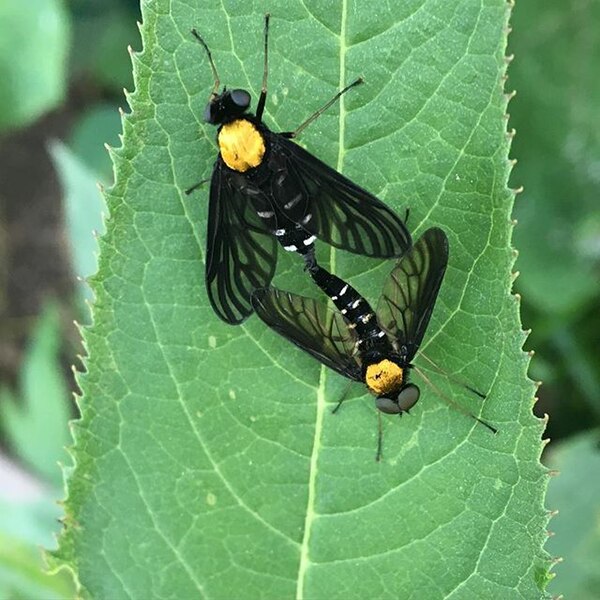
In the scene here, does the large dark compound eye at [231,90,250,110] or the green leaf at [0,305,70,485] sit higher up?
the large dark compound eye at [231,90,250,110]

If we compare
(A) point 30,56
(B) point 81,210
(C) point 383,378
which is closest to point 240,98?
(C) point 383,378

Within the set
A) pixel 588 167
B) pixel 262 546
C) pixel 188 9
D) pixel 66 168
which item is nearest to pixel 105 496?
pixel 262 546

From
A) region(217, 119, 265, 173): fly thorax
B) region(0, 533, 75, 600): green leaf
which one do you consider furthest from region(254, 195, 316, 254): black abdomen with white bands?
region(0, 533, 75, 600): green leaf

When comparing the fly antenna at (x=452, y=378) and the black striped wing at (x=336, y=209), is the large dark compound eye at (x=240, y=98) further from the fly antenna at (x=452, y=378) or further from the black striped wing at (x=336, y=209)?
the fly antenna at (x=452, y=378)

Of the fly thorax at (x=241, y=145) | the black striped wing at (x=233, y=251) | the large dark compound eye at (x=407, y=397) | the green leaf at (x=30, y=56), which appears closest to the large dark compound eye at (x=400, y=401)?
the large dark compound eye at (x=407, y=397)

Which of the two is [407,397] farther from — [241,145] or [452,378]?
[241,145]

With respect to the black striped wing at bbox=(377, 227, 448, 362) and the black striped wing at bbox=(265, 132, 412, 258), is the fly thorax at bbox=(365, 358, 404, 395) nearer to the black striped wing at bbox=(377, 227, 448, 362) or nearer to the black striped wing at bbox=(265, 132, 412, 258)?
the black striped wing at bbox=(377, 227, 448, 362)

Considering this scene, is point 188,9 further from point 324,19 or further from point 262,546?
point 262,546

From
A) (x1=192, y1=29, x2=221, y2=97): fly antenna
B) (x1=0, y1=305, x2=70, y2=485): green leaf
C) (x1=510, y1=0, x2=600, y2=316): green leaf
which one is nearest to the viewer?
(x1=192, y1=29, x2=221, y2=97): fly antenna
